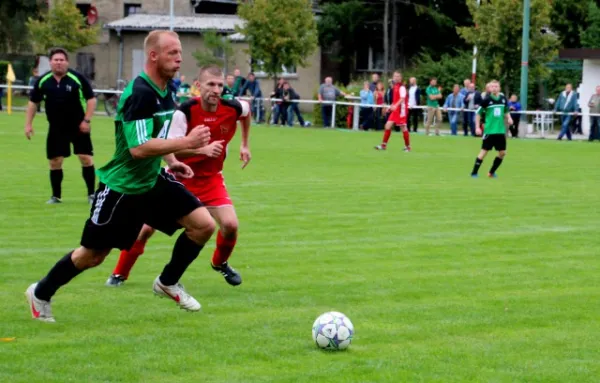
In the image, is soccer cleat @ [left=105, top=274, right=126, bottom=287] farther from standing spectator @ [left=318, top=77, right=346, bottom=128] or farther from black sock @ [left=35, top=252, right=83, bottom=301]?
standing spectator @ [left=318, top=77, right=346, bottom=128]

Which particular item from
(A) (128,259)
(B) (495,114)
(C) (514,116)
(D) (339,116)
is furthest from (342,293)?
(D) (339,116)

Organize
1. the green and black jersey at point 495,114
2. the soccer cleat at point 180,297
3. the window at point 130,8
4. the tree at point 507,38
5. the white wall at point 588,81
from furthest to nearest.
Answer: the window at point 130,8 < the white wall at point 588,81 < the tree at point 507,38 < the green and black jersey at point 495,114 < the soccer cleat at point 180,297

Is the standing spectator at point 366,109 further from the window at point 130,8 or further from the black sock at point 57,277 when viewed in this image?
the black sock at point 57,277

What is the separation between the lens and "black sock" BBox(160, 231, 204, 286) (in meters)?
8.09

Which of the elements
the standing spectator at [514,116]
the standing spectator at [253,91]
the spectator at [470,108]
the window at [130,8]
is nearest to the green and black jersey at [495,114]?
the spectator at [470,108]

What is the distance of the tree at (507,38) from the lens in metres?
38.7

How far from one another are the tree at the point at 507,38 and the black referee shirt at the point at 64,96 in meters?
26.2

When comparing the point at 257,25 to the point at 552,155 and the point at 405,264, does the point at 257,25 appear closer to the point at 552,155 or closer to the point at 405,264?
the point at 552,155

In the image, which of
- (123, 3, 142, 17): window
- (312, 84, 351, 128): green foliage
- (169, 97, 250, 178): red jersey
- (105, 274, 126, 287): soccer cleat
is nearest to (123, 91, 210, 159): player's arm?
(169, 97, 250, 178): red jersey

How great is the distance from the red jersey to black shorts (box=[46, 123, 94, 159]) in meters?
5.87

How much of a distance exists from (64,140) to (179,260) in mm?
7096

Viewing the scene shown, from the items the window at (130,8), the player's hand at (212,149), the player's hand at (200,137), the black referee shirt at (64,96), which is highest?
the window at (130,8)

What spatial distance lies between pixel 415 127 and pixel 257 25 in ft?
30.4

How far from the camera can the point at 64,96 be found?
14.7 metres
